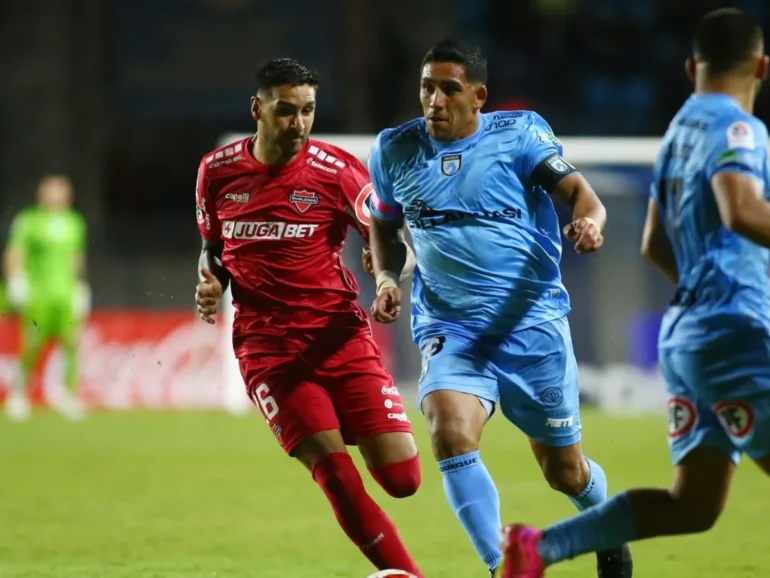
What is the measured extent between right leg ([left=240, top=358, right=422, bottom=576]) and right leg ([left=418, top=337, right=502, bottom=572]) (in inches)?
12.3

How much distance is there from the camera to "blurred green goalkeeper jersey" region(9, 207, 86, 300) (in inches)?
642

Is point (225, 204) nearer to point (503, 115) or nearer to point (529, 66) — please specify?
point (503, 115)

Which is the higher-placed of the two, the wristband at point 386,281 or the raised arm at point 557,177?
the raised arm at point 557,177

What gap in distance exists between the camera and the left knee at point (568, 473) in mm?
5613

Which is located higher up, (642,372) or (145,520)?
(145,520)

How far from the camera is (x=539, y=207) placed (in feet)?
18.6

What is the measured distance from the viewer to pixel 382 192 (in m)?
5.83

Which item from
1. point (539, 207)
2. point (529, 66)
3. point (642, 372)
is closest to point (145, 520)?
point (539, 207)

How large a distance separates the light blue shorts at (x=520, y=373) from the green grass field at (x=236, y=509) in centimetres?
119

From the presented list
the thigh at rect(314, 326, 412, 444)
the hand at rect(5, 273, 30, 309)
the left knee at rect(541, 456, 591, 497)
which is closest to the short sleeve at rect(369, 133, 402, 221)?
the thigh at rect(314, 326, 412, 444)

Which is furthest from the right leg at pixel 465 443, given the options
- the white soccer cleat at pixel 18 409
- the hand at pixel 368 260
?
the white soccer cleat at pixel 18 409

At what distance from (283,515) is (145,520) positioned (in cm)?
89

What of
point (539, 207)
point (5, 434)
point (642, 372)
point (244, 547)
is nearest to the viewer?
point (539, 207)

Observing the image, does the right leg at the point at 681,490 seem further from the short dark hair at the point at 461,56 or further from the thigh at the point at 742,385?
the short dark hair at the point at 461,56
